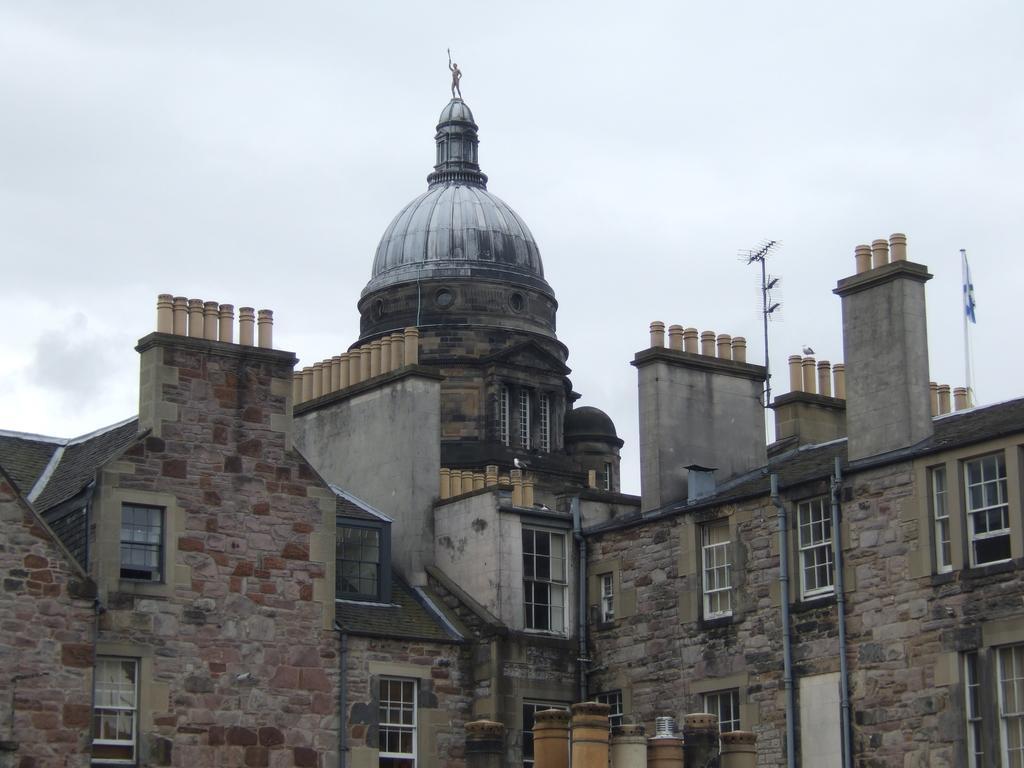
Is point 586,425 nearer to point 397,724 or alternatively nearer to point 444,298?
point 444,298

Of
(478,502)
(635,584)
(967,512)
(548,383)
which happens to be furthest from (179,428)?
(548,383)

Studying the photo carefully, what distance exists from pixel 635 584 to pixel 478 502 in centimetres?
287

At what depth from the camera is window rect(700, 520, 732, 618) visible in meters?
31.5

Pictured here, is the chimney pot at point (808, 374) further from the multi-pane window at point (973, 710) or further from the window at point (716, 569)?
the multi-pane window at point (973, 710)

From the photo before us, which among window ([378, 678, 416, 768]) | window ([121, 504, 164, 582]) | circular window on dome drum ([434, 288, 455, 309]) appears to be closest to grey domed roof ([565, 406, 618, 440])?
circular window on dome drum ([434, 288, 455, 309])

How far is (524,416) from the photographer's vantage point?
5825 centimetres

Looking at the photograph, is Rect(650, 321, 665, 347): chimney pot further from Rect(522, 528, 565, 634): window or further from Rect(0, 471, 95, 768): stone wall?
Rect(0, 471, 95, 768): stone wall

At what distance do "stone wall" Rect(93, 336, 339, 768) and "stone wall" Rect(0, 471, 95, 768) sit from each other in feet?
2.92

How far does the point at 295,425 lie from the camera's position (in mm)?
37688

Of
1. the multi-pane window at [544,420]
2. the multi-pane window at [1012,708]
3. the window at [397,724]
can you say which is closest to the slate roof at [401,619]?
the window at [397,724]

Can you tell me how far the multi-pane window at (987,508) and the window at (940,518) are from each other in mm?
387

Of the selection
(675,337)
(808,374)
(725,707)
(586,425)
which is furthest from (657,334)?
(586,425)

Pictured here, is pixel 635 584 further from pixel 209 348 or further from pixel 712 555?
pixel 209 348

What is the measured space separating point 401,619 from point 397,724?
1.82m
